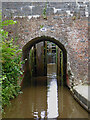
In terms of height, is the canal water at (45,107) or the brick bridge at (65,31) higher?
the brick bridge at (65,31)

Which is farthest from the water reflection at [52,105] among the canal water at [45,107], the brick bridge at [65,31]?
the brick bridge at [65,31]

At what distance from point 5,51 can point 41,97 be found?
249cm

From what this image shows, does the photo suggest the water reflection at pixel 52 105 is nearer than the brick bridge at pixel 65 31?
Yes

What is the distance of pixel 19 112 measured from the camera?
395 centimetres

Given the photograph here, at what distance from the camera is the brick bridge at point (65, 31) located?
5812mm

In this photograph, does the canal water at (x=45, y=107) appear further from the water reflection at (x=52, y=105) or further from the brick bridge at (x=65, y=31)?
the brick bridge at (x=65, y=31)

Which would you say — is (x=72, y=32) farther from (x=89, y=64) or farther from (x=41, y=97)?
(x=41, y=97)

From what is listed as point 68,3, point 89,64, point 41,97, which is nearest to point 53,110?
point 41,97

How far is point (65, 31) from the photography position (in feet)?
19.2

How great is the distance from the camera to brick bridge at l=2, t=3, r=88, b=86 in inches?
229

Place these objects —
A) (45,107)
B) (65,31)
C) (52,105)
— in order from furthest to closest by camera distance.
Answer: (65,31) < (52,105) < (45,107)

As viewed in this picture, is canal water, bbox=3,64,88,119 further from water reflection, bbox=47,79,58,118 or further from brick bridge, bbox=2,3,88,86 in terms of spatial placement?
brick bridge, bbox=2,3,88,86

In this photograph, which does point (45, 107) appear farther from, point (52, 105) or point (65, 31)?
point (65, 31)

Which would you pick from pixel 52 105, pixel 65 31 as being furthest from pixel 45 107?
A: pixel 65 31
